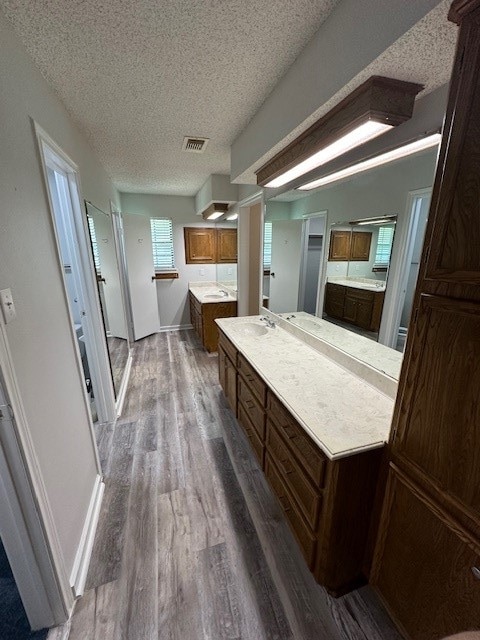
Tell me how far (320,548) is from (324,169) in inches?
81.4

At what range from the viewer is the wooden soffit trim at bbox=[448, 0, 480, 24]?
0.61 meters

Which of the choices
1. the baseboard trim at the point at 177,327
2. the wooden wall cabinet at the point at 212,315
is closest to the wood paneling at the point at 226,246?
the wooden wall cabinet at the point at 212,315

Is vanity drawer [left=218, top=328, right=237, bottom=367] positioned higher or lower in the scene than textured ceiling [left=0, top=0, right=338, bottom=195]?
lower

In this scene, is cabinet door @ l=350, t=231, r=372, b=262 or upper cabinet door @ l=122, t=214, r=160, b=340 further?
upper cabinet door @ l=122, t=214, r=160, b=340

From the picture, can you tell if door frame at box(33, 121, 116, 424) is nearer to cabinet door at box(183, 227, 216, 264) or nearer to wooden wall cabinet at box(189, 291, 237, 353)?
wooden wall cabinet at box(189, 291, 237, 353)

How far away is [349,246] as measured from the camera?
169 centimetres

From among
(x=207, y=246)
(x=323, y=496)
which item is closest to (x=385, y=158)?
(x=323, y=496)

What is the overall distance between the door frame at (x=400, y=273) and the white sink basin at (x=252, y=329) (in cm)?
118

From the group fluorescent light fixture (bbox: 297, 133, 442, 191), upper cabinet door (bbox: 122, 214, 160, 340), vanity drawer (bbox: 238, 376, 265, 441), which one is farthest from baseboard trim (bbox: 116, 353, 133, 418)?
fluorescent light fixture (bbox: 297, 133, 442, 191)

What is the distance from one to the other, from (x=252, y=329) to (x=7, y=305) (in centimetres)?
196

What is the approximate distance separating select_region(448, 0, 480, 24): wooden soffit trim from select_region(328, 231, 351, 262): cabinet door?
1044mm

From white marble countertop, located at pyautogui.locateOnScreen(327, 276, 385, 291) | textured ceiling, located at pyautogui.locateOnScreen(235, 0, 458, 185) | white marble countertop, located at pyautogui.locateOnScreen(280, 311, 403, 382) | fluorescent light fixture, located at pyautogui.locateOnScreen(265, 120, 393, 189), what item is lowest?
white marble countertop, located at pyautogui.locateOnScreen(280, 311, 403, 382)

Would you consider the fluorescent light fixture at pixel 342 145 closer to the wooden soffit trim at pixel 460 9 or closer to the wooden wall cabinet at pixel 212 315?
the wooden soffit trim at pixel 460 9

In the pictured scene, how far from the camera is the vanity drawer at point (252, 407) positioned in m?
1.66
